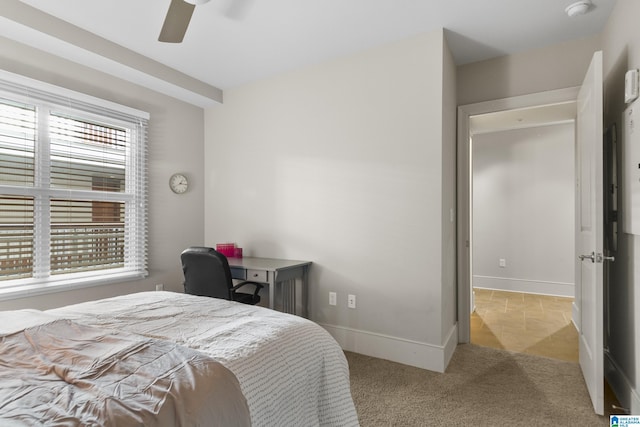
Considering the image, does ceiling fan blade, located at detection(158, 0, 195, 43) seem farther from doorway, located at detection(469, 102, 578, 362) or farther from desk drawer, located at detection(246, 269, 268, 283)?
doorway, located at detection(469, 102, 578, 362)

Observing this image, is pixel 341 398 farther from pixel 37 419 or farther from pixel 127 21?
pixel 127 21

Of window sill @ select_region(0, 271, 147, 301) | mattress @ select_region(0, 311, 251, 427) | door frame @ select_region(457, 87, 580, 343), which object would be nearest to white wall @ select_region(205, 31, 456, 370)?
door frame @ select_region(457, 87, 580, 343)

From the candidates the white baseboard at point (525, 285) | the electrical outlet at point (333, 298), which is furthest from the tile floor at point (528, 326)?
the electrical outlet at point (333, 298)

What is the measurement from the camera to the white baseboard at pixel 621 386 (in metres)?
1.84

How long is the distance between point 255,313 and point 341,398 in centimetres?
52

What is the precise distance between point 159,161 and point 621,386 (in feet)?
13.0

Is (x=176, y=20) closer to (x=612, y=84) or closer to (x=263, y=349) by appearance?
(x=263, y=349)

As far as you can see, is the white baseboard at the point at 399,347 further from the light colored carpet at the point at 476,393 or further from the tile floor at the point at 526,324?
the tile floor at the point at 526,324

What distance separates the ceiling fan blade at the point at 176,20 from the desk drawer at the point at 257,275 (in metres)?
1.75

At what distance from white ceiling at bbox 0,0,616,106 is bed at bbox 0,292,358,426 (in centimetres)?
192

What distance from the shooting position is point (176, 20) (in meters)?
2.02

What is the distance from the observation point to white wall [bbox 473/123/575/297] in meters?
4.68

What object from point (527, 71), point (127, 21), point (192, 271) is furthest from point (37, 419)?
point (527, 71)

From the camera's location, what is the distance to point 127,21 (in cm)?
241
